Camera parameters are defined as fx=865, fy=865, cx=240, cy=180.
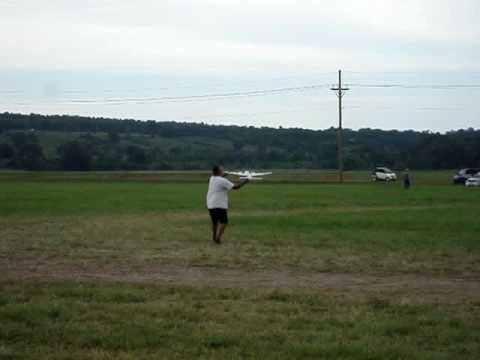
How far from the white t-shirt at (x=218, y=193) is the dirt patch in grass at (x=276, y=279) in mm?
4852

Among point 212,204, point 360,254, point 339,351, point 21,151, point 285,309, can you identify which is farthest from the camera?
point 21,151

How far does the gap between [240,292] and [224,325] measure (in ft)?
7.04

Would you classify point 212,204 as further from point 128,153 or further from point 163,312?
point 128,153

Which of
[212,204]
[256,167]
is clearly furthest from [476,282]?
[256,167]

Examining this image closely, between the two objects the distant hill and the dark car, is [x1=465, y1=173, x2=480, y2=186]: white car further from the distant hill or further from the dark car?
the distant hill

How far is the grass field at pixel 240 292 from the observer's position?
7.61m

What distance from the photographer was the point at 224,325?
838 cm

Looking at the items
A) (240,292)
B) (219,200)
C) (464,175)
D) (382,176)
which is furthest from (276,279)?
(382,176)

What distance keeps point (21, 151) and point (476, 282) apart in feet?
338

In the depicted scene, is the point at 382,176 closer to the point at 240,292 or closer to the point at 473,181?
the point at 473,181

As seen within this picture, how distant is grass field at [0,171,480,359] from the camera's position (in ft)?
25.0

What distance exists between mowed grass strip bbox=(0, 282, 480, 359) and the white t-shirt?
7892 millimetres

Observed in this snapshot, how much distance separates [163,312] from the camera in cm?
902

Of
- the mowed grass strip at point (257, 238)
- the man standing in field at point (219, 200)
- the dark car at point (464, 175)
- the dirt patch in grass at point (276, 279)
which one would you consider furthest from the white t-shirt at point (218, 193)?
the dark car at point (464, 175)
